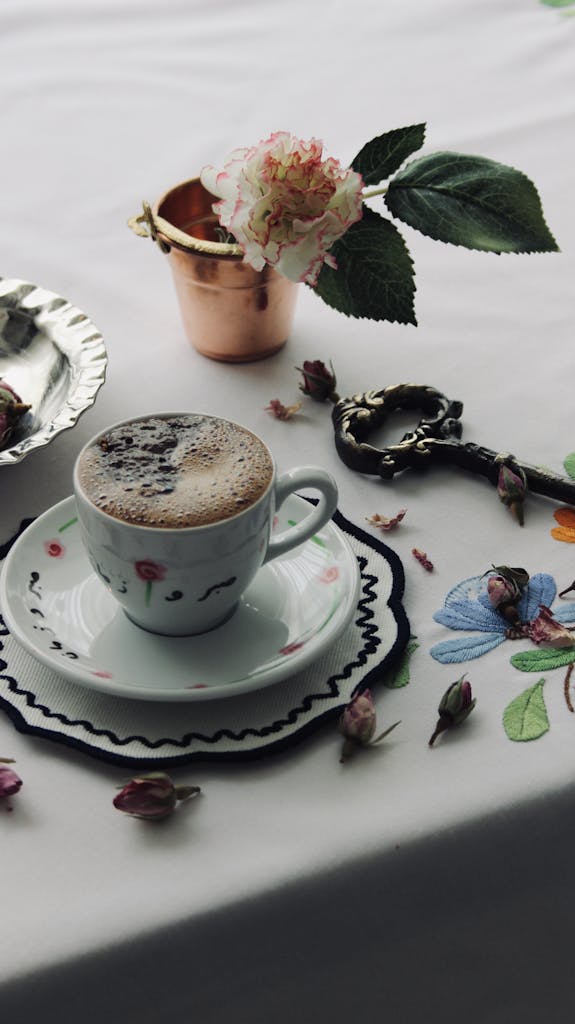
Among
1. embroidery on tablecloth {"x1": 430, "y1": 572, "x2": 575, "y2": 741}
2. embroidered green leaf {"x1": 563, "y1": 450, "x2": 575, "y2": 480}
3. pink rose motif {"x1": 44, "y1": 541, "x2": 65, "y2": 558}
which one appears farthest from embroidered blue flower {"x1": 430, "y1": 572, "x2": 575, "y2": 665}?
pink rose motif {"x1": 44, "y1": 541, "x2": 65, "y2": 558}

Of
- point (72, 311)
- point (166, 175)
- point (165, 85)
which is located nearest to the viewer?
point (72, 311)

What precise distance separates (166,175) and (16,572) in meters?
0.61

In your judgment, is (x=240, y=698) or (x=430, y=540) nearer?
(x=240, y=698)

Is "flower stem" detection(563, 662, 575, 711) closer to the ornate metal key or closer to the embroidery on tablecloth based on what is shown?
the embroidery on tablecloth

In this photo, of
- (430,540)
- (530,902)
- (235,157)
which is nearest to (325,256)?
(235,157)

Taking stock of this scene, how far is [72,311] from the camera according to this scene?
2.59 ft

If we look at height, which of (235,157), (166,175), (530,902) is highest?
(235,157)

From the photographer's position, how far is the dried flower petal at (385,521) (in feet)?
2.12

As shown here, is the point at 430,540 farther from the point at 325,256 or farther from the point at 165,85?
the point at 165,85

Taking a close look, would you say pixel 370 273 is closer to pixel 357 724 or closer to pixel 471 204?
pixel 471 204

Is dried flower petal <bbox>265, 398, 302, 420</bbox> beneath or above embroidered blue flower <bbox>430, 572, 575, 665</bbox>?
above

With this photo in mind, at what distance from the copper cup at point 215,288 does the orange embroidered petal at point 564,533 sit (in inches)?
11.1

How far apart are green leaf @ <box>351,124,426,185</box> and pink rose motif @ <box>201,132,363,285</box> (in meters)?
0.05

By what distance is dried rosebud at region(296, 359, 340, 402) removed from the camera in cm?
76
